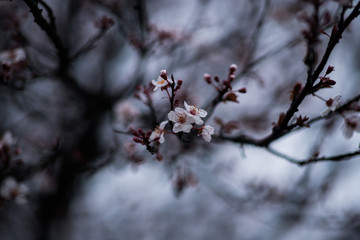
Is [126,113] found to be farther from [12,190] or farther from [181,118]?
[181,118]

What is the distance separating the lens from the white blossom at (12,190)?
8.01ft

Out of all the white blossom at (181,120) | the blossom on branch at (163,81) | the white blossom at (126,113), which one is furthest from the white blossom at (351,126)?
the white blossom at (126,113)

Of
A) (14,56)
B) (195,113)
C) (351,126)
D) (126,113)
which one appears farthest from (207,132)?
(14,56)

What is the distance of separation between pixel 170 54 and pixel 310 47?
1.89 meters

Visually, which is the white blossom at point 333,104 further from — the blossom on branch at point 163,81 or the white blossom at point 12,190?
the white blossom at point 12,190

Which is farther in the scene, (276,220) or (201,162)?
(276,220)

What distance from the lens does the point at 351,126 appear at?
1.80 meters

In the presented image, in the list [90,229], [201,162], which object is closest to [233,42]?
[201,162]

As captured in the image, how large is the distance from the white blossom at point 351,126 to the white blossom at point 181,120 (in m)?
1.14

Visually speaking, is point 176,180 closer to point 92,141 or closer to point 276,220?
point 276,220

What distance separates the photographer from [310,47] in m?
1.77

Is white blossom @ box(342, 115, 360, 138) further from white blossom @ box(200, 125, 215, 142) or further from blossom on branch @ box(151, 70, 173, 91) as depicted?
blossom on branch @ box(151, 70, 173, 91)

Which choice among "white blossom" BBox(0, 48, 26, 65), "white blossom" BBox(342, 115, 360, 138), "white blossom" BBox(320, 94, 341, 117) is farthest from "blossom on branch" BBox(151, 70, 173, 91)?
"white blossom" BBox(0, 48, 26, 65)

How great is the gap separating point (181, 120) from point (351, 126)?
1229 mm
